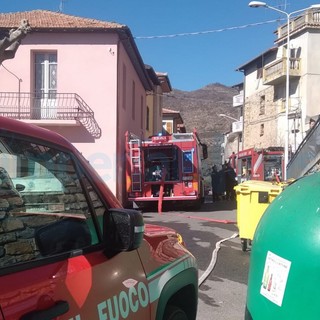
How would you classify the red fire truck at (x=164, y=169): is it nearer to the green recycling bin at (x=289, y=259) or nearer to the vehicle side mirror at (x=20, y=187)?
the green recycling bin at (x=289, y=259)

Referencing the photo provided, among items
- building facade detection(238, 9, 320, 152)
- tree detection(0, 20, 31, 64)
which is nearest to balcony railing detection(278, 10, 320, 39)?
building facade detection(238, 9, 320, 152)

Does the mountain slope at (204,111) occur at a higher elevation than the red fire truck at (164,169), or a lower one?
higher

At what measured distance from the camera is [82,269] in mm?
2090

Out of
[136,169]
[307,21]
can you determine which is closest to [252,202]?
[136,169]

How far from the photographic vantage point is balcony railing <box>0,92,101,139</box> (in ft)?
54.8

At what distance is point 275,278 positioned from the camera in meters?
2.15

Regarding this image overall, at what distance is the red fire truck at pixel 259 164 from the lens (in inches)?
914

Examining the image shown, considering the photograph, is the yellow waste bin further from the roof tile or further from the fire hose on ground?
the roof tile

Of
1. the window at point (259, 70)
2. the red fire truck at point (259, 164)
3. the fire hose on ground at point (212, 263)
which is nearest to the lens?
the fire hose on ground at point (212, 263)

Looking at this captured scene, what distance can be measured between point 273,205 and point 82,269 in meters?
1.03

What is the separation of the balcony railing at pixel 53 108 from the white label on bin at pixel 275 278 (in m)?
14.9

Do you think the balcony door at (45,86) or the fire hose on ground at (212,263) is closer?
the fire hose on ground at (212,263)

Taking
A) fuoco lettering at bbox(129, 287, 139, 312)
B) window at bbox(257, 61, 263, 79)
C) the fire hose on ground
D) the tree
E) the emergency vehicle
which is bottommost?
the fire hose on ground

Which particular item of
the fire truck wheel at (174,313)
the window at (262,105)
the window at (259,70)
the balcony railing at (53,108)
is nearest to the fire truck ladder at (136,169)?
the balcony railing at (53,108)
